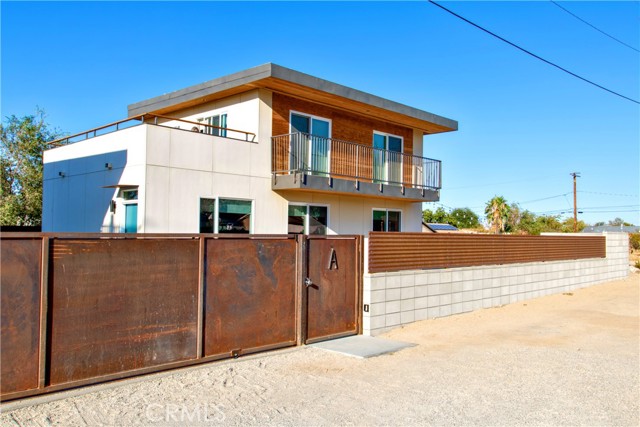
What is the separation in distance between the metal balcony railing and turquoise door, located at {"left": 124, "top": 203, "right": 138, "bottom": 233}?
3.78 metres

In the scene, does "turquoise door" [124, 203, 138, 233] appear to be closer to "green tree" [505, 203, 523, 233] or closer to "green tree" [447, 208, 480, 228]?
"green tree" [505, 203, 523, 233]

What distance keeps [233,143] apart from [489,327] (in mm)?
7389

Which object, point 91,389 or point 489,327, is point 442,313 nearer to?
point 489,327

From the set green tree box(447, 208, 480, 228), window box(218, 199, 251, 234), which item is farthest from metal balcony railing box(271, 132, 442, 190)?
green tree box(447, 208, 480, 228)

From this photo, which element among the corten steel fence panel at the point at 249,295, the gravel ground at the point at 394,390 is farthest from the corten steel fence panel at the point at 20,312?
the corten steel fence panel at the point at 249,295

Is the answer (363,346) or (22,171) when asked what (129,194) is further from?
(22,171)

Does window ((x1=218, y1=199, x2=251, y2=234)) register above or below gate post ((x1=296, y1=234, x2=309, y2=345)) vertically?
above

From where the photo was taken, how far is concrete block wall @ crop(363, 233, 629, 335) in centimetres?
890

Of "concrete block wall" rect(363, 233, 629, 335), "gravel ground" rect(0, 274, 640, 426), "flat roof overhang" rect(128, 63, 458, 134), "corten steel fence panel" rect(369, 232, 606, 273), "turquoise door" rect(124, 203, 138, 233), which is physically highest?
"flat roof overhang" rect(128, 63, 458, 134)

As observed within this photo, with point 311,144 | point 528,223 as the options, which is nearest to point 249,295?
point 311,144

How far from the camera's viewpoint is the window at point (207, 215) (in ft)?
39.2

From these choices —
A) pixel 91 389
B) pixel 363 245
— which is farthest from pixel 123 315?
pixel 363 245

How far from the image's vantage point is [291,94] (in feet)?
45.6

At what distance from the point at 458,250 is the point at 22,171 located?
68.8 ft
